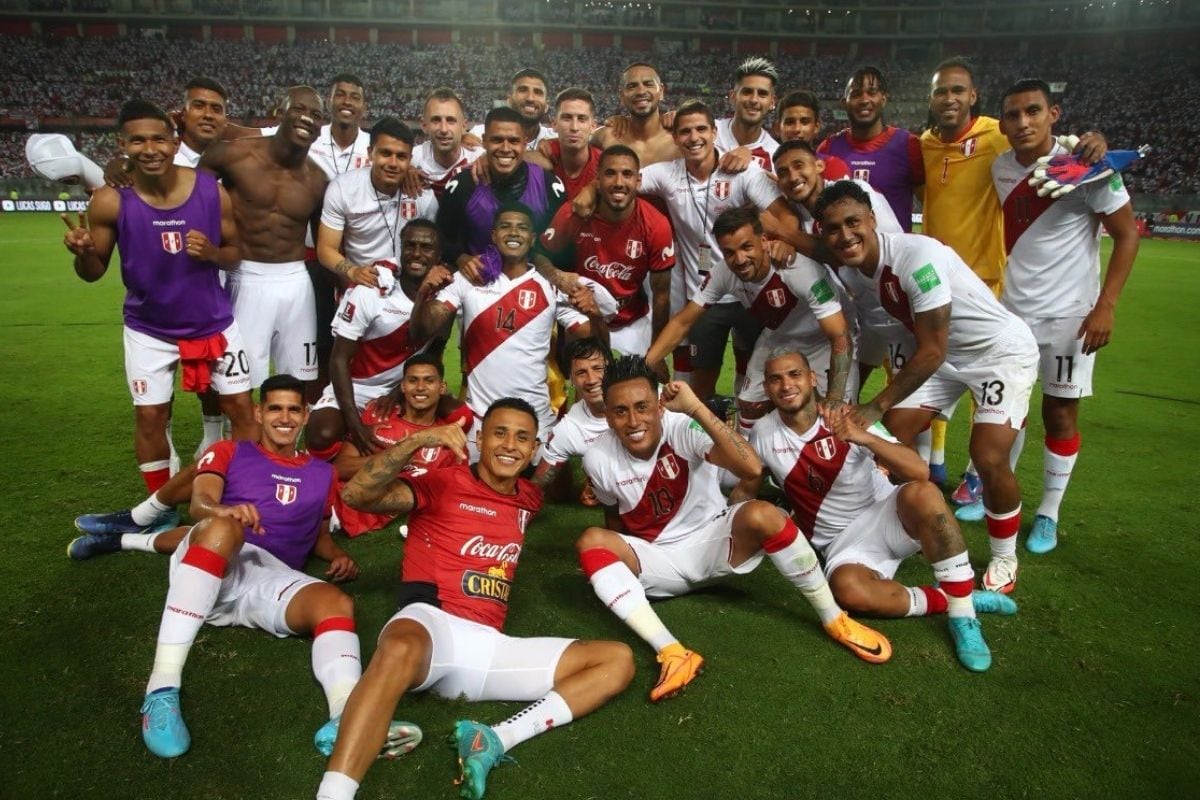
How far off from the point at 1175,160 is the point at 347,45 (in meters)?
41.4

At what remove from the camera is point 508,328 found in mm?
4863

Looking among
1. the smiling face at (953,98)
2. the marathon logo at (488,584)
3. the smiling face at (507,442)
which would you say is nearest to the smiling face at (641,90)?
the smiling face at (953,98)

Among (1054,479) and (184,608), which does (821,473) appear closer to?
(1054,479)

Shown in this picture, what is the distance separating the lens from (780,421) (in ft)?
12.8

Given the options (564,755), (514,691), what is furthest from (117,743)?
(564,755)

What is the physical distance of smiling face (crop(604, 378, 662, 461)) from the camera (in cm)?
360

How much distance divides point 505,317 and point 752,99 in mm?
2256

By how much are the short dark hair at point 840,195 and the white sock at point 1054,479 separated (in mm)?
1961

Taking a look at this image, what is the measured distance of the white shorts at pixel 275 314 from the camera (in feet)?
16.3

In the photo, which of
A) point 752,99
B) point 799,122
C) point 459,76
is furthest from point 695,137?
point 459,76

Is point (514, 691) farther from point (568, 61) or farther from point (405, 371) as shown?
point (568, 61)

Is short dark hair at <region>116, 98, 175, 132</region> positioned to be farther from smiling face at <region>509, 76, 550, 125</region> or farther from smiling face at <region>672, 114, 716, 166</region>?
smiling face at <region>672, 114, 716, 166</region>

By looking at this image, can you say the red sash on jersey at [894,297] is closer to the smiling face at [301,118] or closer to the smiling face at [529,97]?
the smiling face at [529,97]

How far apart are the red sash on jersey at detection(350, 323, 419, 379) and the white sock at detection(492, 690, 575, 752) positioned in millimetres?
2844
